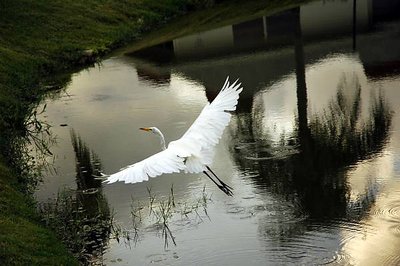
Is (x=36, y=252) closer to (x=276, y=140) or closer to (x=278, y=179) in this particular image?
(x=278, y=179)

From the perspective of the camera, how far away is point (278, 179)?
57.2ft

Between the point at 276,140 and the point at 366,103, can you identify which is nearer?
the point at 276,140

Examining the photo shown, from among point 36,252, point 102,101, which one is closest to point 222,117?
point 36,252

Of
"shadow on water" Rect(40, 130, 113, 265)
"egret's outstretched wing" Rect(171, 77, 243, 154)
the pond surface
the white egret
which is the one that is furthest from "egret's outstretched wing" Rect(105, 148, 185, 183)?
"shadow on water" Rect(40, 130, 113, 265)

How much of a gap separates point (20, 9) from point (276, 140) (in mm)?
22130

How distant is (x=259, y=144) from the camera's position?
20031 mm

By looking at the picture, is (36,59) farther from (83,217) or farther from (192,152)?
(192,152)

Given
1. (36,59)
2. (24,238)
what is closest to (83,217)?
(24,238)

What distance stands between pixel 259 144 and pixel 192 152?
24.7 ft

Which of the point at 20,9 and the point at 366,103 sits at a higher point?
the point at 20,9

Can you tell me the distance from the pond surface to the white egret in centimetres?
208

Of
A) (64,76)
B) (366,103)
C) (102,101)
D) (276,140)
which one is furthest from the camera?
(64,76)

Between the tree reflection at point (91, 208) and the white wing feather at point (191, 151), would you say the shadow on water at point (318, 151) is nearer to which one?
the white wing feather at point (191, 151)

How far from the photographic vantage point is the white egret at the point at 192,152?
1146 cm
